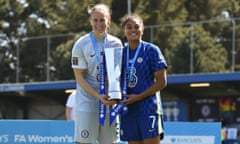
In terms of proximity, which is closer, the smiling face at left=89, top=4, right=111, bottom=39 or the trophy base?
the trophy base

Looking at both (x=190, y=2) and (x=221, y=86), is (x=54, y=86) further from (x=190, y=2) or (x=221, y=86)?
(x=190, y=2)

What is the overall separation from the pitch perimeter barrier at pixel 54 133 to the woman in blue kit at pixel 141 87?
3036 mm

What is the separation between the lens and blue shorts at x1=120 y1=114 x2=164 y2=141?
5.51 m

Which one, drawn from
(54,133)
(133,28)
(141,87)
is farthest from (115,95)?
(54,133)

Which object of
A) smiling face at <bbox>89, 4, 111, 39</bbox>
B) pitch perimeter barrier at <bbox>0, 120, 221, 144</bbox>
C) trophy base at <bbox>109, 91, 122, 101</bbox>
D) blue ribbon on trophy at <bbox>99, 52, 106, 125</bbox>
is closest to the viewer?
trophy base at <bbox>109, 91, 122, 101</bbox>

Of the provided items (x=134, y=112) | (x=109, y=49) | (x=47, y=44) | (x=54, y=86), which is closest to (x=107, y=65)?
(x=109, y=49)

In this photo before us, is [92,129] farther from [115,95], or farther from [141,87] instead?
[141,87]

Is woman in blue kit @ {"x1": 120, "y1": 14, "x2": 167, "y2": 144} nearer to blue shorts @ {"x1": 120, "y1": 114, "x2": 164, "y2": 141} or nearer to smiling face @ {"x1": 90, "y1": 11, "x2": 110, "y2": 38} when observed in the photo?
blue shorts @ {"x1": 120, "y1": 114, "x2": 164, "y2": 141}

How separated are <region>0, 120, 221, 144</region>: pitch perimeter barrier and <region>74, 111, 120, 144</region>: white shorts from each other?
2873mm

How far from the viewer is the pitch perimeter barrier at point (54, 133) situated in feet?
28.1

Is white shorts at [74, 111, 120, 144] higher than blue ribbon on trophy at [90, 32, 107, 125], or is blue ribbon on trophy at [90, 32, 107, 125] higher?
blue ribbon on trophy at [90, 32, 107, 125]

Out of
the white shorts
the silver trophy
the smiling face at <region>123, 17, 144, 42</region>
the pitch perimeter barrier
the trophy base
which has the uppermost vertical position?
the smiling face at <region>123, 17, 144, 42</region>

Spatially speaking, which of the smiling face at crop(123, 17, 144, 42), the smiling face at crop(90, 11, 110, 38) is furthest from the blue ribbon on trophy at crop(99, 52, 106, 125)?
the smiling face at crop(123, 17, 144, 42)

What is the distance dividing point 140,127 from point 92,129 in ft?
1.45
